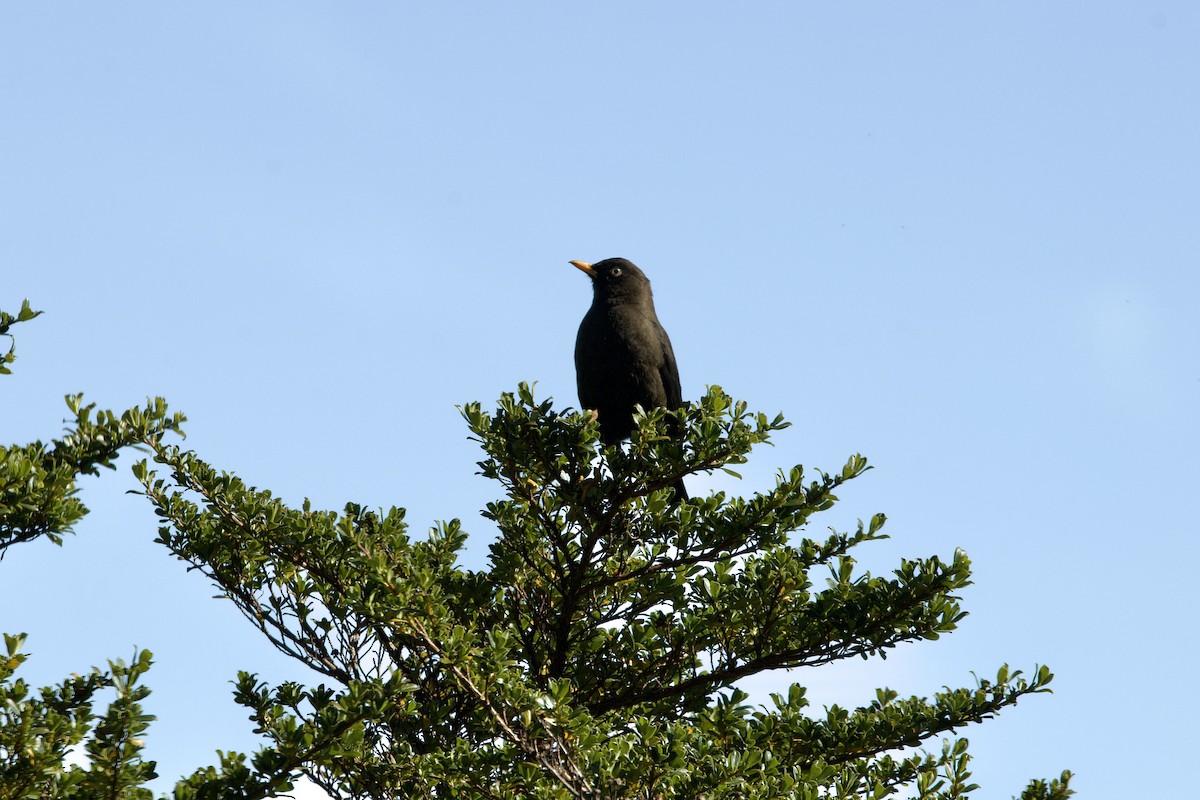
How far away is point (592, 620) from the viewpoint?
736 cm

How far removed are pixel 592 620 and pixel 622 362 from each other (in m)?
2.11

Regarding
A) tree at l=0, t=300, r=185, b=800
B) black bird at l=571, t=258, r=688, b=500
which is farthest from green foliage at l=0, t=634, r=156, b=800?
black bird at l=571, t=258, r=688, b=500

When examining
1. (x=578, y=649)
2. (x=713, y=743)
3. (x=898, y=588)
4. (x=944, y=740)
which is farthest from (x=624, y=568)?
(x=944, y=740)

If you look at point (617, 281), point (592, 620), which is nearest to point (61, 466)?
point (592, 620)

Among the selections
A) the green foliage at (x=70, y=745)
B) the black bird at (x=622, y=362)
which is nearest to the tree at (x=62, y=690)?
the green foliage at (x=70, y=745)

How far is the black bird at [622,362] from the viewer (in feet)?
28.0

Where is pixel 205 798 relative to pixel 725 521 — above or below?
below

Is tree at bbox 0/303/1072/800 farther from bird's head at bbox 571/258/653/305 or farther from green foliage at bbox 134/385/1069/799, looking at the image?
bird's head at bbox 571/258/653/305

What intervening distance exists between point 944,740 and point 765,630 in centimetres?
127

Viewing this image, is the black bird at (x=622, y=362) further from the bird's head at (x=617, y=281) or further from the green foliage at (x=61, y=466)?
the green foliage at (x=61, y=466)

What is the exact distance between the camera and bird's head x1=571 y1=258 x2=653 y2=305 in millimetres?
9258

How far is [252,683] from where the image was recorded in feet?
21.9

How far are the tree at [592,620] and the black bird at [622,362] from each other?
1403 mm

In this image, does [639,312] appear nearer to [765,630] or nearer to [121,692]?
[765,630]
